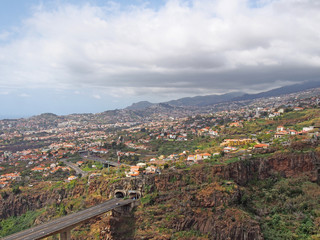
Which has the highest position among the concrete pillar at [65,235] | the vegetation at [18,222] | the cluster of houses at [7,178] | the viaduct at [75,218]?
the viaduct at [75,218]

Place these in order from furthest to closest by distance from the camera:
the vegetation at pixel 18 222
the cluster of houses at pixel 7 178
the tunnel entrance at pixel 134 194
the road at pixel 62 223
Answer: the cluster of houses at pixel 7 178
the vegetation at pixel 18 222
the tunnel entrance at pixel 134 194
the road at pixel 62 223

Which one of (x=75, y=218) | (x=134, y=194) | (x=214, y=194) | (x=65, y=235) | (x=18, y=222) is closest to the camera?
(x=65, y=235)

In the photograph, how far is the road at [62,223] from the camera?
1051 inches

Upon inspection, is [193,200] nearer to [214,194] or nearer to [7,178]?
[214,194]

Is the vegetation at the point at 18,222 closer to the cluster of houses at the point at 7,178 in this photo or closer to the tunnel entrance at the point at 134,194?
the cluster of houses at the point at 7,178

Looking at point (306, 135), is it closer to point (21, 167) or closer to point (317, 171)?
point (317, 171)

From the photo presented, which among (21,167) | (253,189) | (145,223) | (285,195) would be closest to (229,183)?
(253,189)

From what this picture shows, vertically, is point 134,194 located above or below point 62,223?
above

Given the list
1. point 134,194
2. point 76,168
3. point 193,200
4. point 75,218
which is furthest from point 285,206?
point 76,168

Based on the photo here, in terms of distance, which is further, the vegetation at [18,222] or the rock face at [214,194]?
the vegetation at [18,222]

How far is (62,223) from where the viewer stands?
96.3 feet

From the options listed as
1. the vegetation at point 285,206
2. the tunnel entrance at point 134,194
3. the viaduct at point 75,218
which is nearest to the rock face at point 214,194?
the tunnel entrance at point 134,194

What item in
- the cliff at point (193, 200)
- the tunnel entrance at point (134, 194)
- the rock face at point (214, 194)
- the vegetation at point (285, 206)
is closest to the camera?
the vegetation at point (285, 206)

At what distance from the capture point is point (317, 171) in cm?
3697
